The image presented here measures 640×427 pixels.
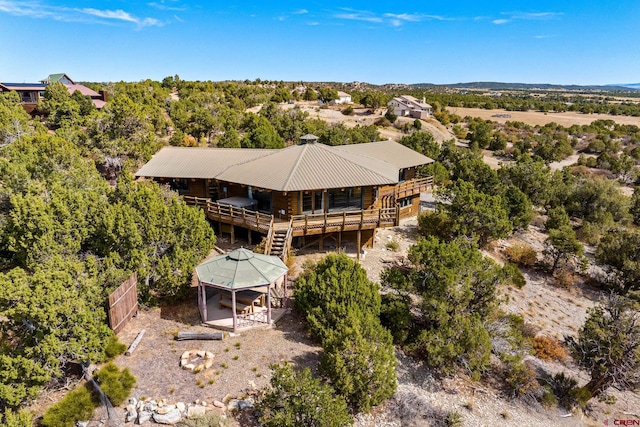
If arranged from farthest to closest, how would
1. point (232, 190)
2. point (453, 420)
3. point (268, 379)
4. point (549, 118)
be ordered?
point (549, 118), point (232, 190), point (268, 379), point (453, 420)

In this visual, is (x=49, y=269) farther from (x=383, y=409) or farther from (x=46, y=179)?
(x=383, y=409)

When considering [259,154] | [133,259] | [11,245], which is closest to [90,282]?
[133,259]

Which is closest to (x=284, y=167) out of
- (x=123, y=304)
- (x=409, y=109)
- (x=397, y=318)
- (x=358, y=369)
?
(x=397, y=318)

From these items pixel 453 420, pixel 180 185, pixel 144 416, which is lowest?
pixel 453 420

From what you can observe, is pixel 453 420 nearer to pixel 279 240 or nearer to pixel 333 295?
pixel 333 295

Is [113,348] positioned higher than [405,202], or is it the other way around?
[405,202]

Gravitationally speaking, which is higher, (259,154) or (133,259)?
(259,154)
